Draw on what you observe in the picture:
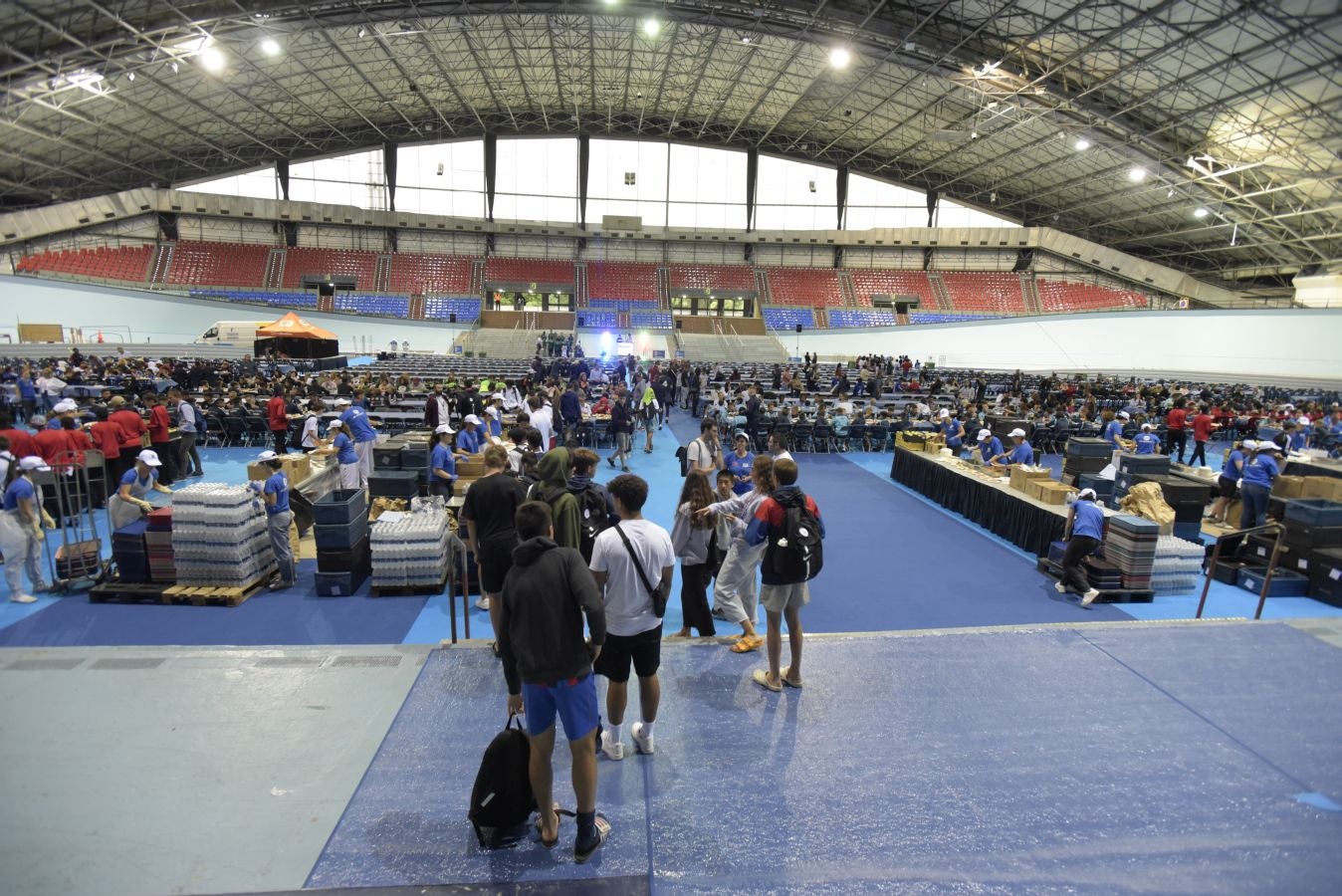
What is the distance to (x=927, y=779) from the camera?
373cm

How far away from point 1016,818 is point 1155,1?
2582 centimetres

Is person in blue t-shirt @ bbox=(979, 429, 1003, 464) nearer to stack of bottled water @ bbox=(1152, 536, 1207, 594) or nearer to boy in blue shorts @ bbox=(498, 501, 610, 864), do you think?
stack of bottled water @ bbox=(1152, 536, 1207, 594)

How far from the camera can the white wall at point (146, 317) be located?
2758cm

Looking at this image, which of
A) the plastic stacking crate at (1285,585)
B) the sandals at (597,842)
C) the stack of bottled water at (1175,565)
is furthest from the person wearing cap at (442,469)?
the plastic stacking crate at (1285,585)

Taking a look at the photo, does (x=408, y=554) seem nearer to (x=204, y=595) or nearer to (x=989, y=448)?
(x=204, y=595)

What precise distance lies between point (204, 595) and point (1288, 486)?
1409 cm

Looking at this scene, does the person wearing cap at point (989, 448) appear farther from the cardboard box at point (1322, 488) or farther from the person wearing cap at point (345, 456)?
the person wearing cap at point (345, 456)

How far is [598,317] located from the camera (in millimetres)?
42312

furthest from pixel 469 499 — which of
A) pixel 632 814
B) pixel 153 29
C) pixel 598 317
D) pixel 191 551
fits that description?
pixel 598 317

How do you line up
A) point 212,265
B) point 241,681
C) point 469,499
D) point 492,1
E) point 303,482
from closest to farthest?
point 469,499, point 241,681, point 303,482, point 492,1, point 212,265

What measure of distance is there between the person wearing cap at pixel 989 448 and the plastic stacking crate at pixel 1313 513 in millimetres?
4117

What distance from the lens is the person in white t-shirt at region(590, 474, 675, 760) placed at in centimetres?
341

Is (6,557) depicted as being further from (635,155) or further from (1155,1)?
(635,155)

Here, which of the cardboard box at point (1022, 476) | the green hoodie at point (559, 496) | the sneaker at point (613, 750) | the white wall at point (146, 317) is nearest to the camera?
the sneaker at point (613, 750)
